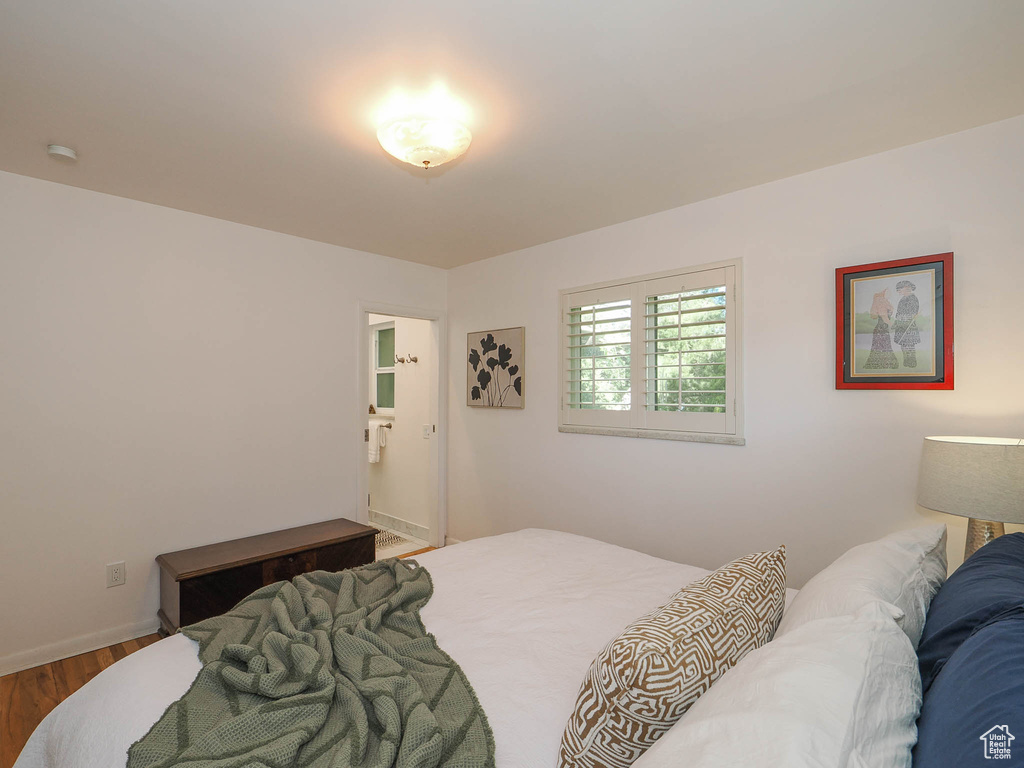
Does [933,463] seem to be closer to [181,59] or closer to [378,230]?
[181,59]

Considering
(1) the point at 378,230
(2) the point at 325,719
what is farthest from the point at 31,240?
(2) the point at 325,719

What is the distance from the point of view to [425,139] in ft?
6.68

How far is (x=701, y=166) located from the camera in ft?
8.35

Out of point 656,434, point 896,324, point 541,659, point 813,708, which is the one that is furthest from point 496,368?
point 813,708

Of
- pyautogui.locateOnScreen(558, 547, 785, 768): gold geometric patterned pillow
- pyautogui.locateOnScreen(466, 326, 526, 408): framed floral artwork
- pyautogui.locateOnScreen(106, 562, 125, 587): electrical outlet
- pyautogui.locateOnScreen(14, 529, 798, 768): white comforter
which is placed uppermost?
pyautogui.locateOnScreen(466, 326, 526, 408): framed floral artwork

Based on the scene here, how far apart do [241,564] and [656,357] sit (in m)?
2.73

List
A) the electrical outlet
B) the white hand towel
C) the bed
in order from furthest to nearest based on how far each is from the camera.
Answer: the white hand towel → the electrical outlet → the bed

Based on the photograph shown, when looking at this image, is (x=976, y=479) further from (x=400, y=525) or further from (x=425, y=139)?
A: (x=400, y=525)

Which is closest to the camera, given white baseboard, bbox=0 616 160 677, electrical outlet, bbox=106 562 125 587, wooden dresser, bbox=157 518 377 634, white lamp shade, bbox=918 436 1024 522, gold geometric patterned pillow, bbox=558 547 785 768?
gold geometric patterned pillow, bbox=558 547 785 768

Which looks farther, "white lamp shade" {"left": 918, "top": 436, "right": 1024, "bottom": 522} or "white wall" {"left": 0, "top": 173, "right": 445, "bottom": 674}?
"white wall" {"left": 0, "top": 173, "right": 445, "bottom": 674}

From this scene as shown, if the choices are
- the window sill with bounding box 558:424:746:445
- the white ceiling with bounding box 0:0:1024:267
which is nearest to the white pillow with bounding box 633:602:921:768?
the white ceiling with bounding box 0:0:1024:267

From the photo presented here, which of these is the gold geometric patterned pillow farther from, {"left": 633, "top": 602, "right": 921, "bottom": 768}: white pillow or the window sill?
the window sill

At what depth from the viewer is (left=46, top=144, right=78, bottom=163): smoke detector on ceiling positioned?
91.6 inches

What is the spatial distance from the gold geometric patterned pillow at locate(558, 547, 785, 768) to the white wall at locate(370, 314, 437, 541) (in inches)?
141
